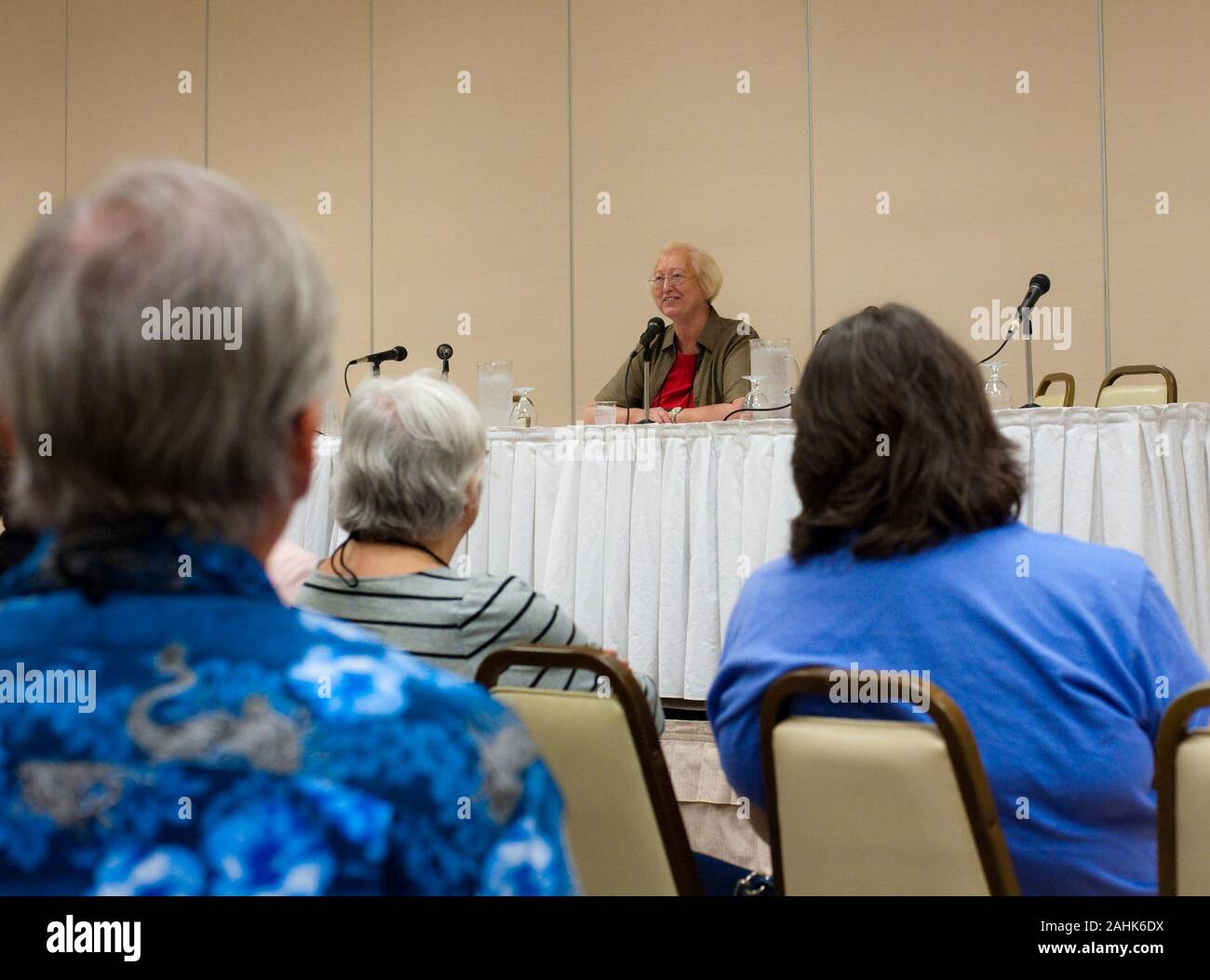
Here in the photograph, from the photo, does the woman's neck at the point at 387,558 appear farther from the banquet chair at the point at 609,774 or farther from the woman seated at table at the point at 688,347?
the woman seated at table at the point at 688,347

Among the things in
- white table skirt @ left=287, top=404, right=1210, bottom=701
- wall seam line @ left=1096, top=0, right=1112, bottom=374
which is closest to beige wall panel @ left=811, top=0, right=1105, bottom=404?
wall seam line @ left=1096, top=0, right=1112, bottom=374

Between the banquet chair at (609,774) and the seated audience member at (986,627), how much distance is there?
13 cm

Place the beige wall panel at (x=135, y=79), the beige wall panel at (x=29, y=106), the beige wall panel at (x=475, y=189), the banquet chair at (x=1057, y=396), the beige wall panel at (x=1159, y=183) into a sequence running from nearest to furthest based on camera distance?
the banquet chair at (x=1057, y=396)
the beige wall panel at (x=1159, y=183)
the beige wall panel at (x=475, y=189)
the beige wall panel at (x=135, y=79)
the beige wall panel at (x=29, y=106)

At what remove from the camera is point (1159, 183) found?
13.4ft

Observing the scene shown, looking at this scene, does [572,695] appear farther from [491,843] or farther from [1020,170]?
[1020,170]

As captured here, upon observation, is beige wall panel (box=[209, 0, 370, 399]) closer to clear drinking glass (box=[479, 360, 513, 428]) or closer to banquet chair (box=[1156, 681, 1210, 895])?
clear drinking glass (box=[479, 360, 513, 428])

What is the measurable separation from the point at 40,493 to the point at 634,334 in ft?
14.3

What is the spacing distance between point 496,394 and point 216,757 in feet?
9.76

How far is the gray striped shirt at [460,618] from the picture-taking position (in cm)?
137

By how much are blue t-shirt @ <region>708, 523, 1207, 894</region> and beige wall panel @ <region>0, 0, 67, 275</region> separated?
5674 mm

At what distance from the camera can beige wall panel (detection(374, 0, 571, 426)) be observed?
197 inches

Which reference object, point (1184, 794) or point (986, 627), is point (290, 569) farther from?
point (1184, 794)

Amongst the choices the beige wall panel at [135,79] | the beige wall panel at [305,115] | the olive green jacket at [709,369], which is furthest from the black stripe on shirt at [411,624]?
the beige wall panel at [135,79]
